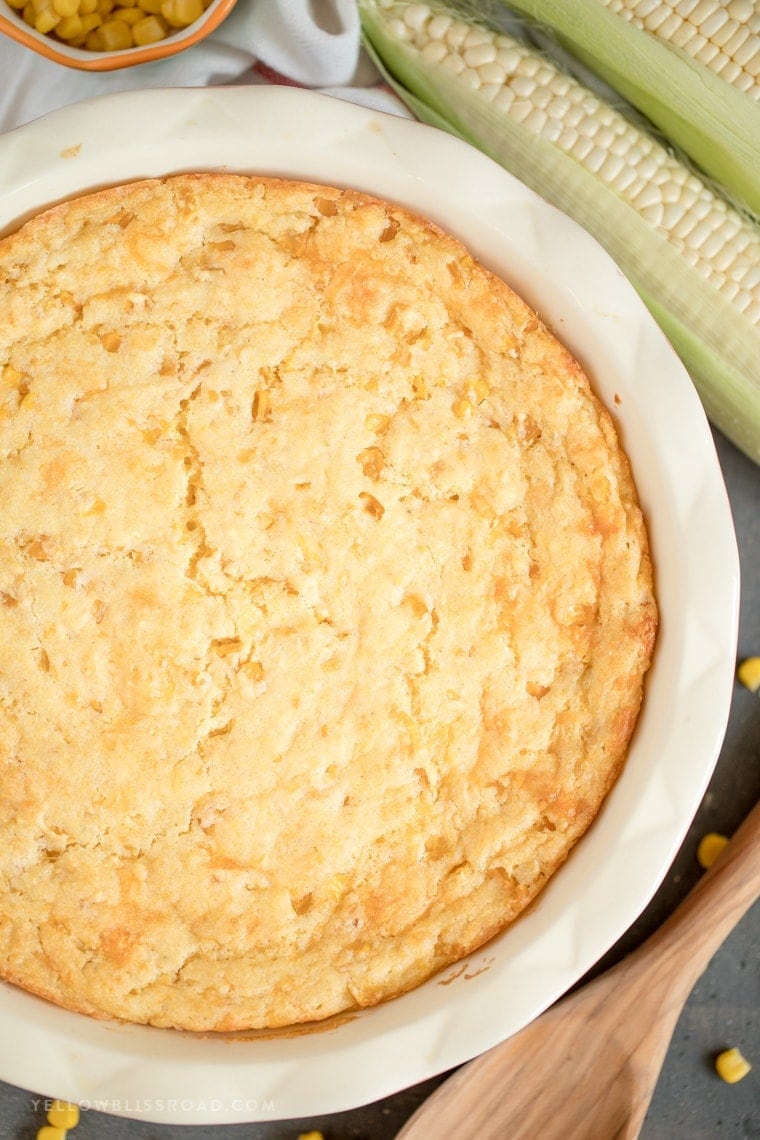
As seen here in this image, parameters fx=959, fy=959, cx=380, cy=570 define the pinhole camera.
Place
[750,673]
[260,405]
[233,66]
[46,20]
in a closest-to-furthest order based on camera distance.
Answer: [260,405] → [46,20] → [233,66] → [750,673]

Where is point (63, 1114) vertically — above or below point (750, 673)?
below

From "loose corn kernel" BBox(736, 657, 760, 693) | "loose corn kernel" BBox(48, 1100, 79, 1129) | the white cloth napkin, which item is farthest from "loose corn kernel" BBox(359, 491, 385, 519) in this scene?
"loose corn kernel" BBox(48, 1100, 79, 1129)

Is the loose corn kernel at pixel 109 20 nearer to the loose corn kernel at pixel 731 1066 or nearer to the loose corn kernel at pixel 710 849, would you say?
the loose corn kernel at pixel 710 849

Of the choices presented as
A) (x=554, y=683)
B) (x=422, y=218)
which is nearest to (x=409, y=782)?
(x=554, y=683)

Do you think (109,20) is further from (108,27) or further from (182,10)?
(182,10)

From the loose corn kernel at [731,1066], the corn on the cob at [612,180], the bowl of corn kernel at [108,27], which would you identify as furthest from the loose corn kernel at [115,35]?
the loose corn kernel at [731,1066]

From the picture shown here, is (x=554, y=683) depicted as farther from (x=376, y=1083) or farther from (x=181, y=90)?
(x=181, y=90)

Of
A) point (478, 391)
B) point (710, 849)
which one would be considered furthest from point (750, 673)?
point (478, 391)
